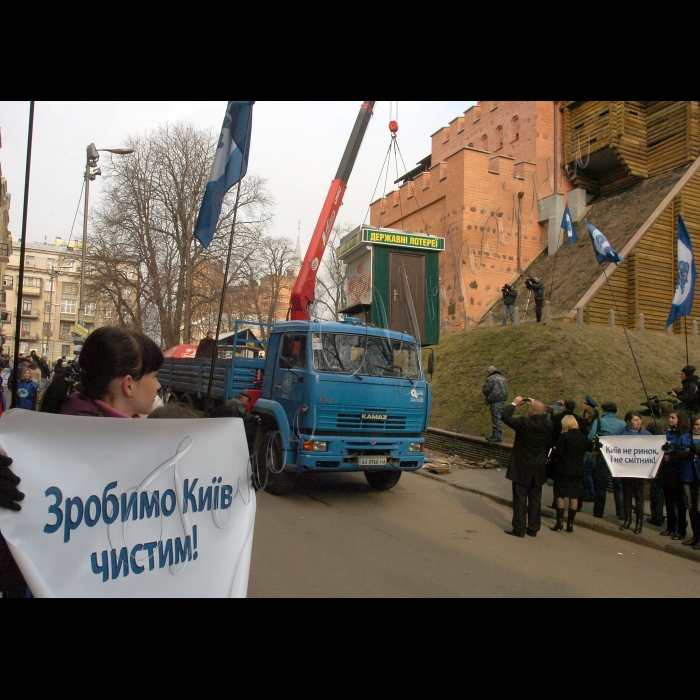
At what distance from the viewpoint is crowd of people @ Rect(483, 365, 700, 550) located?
286 inches

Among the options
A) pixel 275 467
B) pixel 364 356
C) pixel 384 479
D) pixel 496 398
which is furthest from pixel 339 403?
pixel 496 398

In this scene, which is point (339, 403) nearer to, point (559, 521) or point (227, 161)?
point (559, 521)

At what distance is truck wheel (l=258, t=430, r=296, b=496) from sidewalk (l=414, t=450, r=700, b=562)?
12.0 feet

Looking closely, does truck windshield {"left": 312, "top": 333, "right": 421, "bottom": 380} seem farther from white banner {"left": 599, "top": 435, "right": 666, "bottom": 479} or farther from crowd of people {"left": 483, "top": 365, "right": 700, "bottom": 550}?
white banner {"left": 599, "top": 435, "right": 666, "bottom": 479}

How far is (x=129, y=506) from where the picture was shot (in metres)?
2.19

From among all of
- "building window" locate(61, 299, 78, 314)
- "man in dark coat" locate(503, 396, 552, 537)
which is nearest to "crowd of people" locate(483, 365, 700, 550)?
"man in dark coat" locate(503, 396, 552, 537)

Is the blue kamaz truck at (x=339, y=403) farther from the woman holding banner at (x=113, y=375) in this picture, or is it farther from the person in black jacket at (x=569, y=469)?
the woman holding banner at (x=113, y=375)

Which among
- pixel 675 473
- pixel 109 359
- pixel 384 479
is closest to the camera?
pixel 109 359

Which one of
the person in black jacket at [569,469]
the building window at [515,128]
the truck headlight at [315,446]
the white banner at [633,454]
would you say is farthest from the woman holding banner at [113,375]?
the building window at [515,128]

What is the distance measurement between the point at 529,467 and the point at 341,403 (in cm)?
269

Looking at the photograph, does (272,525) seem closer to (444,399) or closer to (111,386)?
(111,386)

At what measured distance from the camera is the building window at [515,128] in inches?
1226
